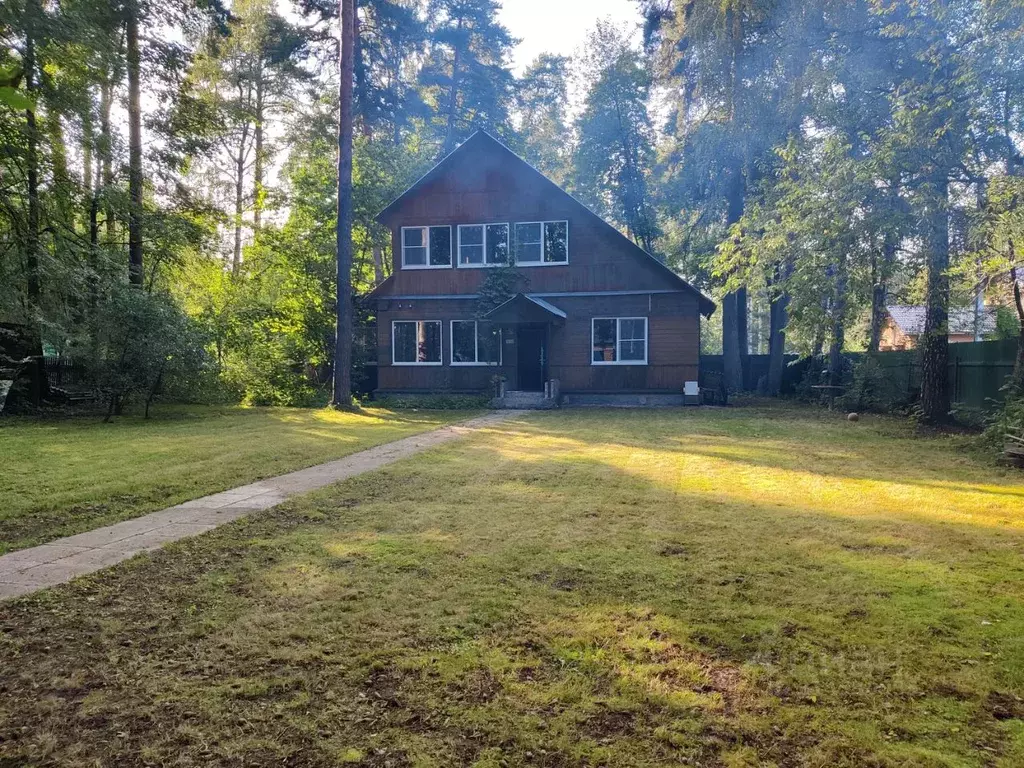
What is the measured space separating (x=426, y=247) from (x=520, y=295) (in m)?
4.28

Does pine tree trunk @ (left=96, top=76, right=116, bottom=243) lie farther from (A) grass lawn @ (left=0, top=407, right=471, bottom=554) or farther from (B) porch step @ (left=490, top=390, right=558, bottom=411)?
(B) porch step @ (left=490, top=390, right=558, bottom=411)

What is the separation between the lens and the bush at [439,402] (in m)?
19.4

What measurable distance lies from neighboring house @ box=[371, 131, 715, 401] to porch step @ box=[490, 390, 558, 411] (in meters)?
0.98

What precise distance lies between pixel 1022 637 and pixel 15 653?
5.34 m

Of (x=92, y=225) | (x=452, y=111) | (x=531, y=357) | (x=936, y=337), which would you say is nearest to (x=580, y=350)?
(x=531, y=357)

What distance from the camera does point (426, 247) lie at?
21.4 m

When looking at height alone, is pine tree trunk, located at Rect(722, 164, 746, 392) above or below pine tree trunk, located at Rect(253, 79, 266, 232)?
below

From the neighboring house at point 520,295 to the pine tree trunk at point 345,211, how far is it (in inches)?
107

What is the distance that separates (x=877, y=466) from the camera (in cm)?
912

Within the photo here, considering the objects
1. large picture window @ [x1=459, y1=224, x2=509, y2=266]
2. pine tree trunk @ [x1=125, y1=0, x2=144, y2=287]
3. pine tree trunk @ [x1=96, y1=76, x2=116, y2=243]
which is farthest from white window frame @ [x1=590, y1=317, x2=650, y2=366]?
pine tree trunk @ [x1=96, y1=76, x2=116, y2=243]

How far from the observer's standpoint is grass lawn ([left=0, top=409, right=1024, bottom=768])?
8.29 feet

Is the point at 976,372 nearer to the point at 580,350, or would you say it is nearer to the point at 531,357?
the point at 580,350

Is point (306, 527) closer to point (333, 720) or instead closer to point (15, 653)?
point (15, 653)

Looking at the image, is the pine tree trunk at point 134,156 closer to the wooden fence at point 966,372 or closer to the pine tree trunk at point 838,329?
the pine tree trunk at point 838,329
